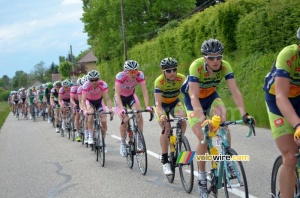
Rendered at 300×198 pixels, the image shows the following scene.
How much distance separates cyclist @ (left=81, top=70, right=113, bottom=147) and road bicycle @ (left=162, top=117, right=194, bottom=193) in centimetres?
333

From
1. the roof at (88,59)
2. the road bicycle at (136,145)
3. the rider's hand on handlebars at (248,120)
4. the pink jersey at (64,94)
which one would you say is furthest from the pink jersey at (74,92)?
the roof at (88,59)

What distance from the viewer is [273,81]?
429 centimetres

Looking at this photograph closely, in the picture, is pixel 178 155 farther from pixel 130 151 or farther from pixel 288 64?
pixel 288 64

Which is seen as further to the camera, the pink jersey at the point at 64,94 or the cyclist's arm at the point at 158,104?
the pink jersey at the point at 64,94

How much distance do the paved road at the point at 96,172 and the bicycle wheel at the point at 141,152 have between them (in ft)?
0.52

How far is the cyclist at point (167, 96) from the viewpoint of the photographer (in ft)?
23.1

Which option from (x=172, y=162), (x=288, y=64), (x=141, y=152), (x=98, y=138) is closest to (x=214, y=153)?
(x=288, y=64)

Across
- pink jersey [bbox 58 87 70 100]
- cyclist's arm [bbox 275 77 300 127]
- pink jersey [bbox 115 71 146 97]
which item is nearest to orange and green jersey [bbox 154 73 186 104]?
pink jersey [bbox 115 71 146 97]

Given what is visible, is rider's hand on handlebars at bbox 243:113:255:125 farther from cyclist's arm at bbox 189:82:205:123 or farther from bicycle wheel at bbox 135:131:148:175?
bicycle wheel at bbox 135:131:148:175

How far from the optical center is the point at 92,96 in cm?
1141

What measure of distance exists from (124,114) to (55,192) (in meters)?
2.05

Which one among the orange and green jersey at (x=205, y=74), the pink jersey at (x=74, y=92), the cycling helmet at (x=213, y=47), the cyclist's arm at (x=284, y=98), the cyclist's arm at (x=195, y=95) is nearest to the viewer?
the cyclist's arm at (x=284, y=98)

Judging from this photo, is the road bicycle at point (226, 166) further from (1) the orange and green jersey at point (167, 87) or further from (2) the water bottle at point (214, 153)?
(1) the orange and green jersey at point (167, 87)

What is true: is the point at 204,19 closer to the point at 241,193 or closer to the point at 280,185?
the point at 241,193
